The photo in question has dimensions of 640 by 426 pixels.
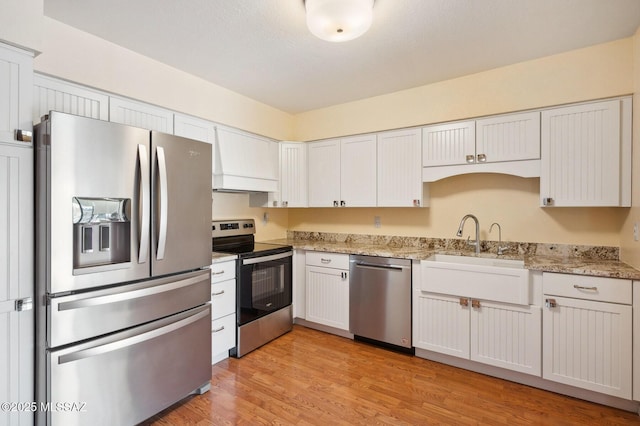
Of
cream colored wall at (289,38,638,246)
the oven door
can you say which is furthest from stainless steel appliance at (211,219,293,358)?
cream colored wall at (289,38,638,246)

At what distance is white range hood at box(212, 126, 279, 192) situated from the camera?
2.96m

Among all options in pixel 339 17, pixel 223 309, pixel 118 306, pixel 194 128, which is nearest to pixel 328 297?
pixel 223 309

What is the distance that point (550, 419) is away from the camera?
6.43 feet

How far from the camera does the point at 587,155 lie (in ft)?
7.77

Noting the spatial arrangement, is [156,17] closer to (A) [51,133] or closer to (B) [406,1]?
(A) [51,133]

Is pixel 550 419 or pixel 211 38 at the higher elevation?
pixel 211 38

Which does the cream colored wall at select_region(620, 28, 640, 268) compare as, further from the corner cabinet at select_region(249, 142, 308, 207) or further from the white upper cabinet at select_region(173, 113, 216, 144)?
the white upper cabinet at select_region(173, 113, 216, 144)

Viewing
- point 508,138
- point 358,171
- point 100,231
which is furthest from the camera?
point 358,171

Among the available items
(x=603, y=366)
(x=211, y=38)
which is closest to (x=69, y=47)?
(x=211, y=38)

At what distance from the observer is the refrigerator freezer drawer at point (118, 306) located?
152cm

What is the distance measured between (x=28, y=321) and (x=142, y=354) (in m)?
0.57

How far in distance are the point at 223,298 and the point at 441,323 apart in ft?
6.13

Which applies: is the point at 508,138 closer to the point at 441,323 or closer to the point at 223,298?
the point at 441,323

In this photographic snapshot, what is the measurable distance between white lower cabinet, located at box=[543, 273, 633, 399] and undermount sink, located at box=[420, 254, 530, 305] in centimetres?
17
